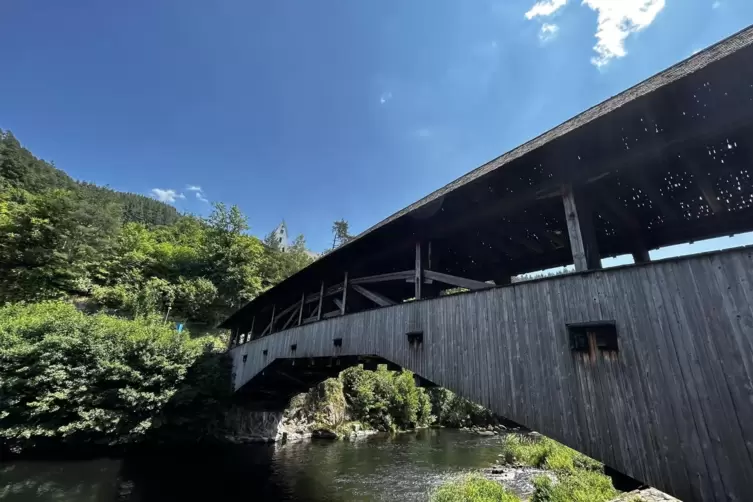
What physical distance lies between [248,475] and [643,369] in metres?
13.2

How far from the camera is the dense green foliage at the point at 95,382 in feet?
38.1

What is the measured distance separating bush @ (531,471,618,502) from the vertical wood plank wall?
19.6 feet

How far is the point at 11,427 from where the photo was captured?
11.3m

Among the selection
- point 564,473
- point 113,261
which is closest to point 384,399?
point 564,473

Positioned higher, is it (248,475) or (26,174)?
(26,174)

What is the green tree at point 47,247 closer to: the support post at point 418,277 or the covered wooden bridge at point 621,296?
the covered wooden bridge at point 621,296

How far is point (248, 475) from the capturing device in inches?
468

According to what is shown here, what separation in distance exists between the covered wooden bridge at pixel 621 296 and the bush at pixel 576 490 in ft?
18.9

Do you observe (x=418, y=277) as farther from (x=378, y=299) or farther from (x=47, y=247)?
(x=47, y=247)

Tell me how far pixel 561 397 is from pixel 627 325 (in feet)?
3.52

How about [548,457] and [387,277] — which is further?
[548,457]

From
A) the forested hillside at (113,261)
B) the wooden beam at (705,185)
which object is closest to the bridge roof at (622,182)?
the wooden beam at (705,185)

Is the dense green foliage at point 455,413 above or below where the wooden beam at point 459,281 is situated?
below

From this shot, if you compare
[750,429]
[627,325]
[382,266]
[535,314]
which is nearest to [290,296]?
[382,266]
